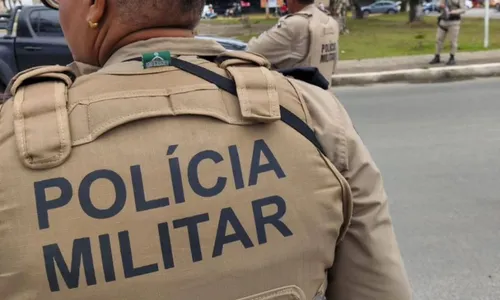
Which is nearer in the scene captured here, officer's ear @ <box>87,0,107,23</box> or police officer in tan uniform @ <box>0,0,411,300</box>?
police officer in tan uniform @ <box>0,0,411,300</box>

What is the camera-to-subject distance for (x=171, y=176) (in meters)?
1.05

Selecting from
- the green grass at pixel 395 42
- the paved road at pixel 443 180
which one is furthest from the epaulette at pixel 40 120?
the green grass at pixel 395 42

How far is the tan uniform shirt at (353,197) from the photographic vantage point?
1.16 m

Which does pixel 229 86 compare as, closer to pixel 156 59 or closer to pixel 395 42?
pixel 156 59

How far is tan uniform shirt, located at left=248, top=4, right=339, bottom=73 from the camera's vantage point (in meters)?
3.95

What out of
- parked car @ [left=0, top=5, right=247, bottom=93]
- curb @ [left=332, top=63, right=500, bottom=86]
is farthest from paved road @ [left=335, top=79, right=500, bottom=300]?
parked car @ [left=0, top=5, right=247, bottom=93]

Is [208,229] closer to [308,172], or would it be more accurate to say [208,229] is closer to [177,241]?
[177,241]

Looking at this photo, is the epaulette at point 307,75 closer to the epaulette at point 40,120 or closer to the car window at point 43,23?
the epaulette at point 40,120

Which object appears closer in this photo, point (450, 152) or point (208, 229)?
point (208, 229)

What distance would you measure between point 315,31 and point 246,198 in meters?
3.03

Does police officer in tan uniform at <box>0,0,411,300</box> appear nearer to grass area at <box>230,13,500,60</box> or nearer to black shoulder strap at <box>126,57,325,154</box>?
black shoulder strap at <box>126,57,325,154</box>

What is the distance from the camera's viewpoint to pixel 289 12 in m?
4.19

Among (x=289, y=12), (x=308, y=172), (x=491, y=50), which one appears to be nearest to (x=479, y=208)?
(x=289, y=12)

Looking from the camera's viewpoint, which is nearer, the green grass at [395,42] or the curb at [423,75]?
the curb at [423,75]
